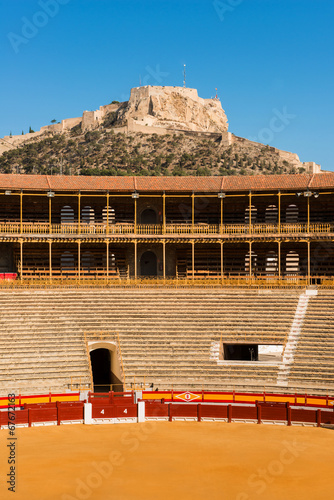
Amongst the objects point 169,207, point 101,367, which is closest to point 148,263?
point 169,207

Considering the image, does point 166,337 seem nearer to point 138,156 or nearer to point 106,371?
point 106,371

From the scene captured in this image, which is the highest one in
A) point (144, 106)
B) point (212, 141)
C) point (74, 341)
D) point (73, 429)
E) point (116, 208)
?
point (144, 106)

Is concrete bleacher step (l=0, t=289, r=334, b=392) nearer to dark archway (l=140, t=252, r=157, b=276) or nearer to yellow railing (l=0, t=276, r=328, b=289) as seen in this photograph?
yellow railing (l=0, t=276, r=328, b=289)

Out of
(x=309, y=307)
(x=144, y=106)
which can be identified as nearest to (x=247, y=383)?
(x=309, y=307)

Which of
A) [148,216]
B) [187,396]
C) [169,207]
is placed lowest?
[187,396]

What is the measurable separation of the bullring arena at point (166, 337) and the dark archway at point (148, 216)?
0.32ft

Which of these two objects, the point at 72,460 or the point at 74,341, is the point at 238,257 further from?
the point at 72,460

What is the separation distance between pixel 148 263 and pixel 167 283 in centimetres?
494

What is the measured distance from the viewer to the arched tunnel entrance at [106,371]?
32.3 meters

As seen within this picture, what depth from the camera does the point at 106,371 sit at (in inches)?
1463

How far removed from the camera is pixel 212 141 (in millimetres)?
126500

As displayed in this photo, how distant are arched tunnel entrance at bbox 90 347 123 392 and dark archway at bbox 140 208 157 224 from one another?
10714mm

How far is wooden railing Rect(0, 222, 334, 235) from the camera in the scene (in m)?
42.2

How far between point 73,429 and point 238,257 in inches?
849
